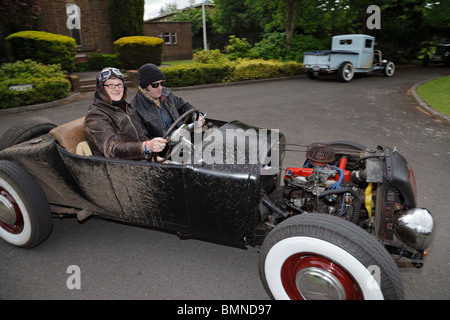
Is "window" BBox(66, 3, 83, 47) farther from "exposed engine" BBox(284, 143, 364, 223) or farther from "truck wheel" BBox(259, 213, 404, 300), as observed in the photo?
"truck wheel" BBox(259, 213, 404, 300)

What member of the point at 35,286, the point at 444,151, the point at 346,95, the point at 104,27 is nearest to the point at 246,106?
the point at 346,95

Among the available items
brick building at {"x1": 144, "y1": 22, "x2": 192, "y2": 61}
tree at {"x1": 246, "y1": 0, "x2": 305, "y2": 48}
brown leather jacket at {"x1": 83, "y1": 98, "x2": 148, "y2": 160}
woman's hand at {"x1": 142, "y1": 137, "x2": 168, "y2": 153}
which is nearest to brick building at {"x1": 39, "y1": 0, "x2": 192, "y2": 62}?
tree at {"x1": 246, "y1": 0, "x2": 305, "y2": 48}

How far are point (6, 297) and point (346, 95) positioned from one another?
1088cm

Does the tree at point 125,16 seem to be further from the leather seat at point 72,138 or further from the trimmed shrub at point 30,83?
the leather seat at point 72,138

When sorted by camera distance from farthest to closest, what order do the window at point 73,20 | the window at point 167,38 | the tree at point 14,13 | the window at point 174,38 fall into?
1. the window at point 174,38
2. the window at point 167,38
3. the window at point 73,20
4. the tree at point 14,13

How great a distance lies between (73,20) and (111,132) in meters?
19.7

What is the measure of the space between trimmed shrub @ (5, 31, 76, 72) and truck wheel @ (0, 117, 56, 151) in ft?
34.9

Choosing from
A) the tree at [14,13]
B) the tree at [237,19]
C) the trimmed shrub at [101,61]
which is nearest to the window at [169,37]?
the tree at [237,19]

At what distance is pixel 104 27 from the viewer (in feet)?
63.9

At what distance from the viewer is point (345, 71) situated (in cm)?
1355

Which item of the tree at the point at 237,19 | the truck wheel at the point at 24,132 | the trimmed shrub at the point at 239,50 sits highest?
the tree at the point at 237,19

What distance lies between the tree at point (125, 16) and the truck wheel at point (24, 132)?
660 inches

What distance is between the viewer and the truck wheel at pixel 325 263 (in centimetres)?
182
